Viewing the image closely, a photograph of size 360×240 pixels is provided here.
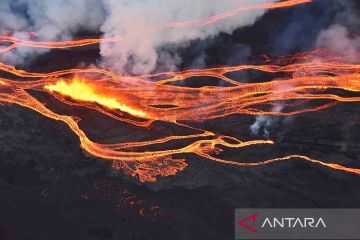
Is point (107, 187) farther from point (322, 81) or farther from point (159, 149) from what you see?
point (322, 81)

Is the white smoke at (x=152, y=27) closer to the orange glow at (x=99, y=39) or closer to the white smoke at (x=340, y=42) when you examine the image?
the orange glow at (x=99, y=39)

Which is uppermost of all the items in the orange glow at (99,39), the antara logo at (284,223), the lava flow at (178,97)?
the orange glow at (99,39)

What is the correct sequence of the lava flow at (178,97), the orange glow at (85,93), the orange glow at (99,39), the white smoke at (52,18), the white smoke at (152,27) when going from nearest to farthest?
the lava flow at (178,97) < the orange glow at (85,93) < the white smoke at (152,27) < the orange glow at (99,39) < the white smoke at (52,18)

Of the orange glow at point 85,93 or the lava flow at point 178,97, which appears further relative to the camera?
the orange glow at point 85,93

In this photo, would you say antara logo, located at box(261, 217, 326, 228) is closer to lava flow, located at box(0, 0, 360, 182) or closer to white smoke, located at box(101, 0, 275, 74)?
lava flow, located at box(0, 0, 360, 182)

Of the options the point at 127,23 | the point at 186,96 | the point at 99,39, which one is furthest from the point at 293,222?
the point at 99,39

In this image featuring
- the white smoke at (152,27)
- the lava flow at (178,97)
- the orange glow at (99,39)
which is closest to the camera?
the lava flow at (178,97)

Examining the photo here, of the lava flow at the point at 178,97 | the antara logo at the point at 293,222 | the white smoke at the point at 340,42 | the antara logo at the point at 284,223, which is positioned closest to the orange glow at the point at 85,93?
the lava flow at the point at 178,97

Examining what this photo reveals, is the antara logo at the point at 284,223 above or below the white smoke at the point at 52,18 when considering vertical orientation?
below

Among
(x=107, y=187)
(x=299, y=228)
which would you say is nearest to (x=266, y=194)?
(x=299, y=228)
